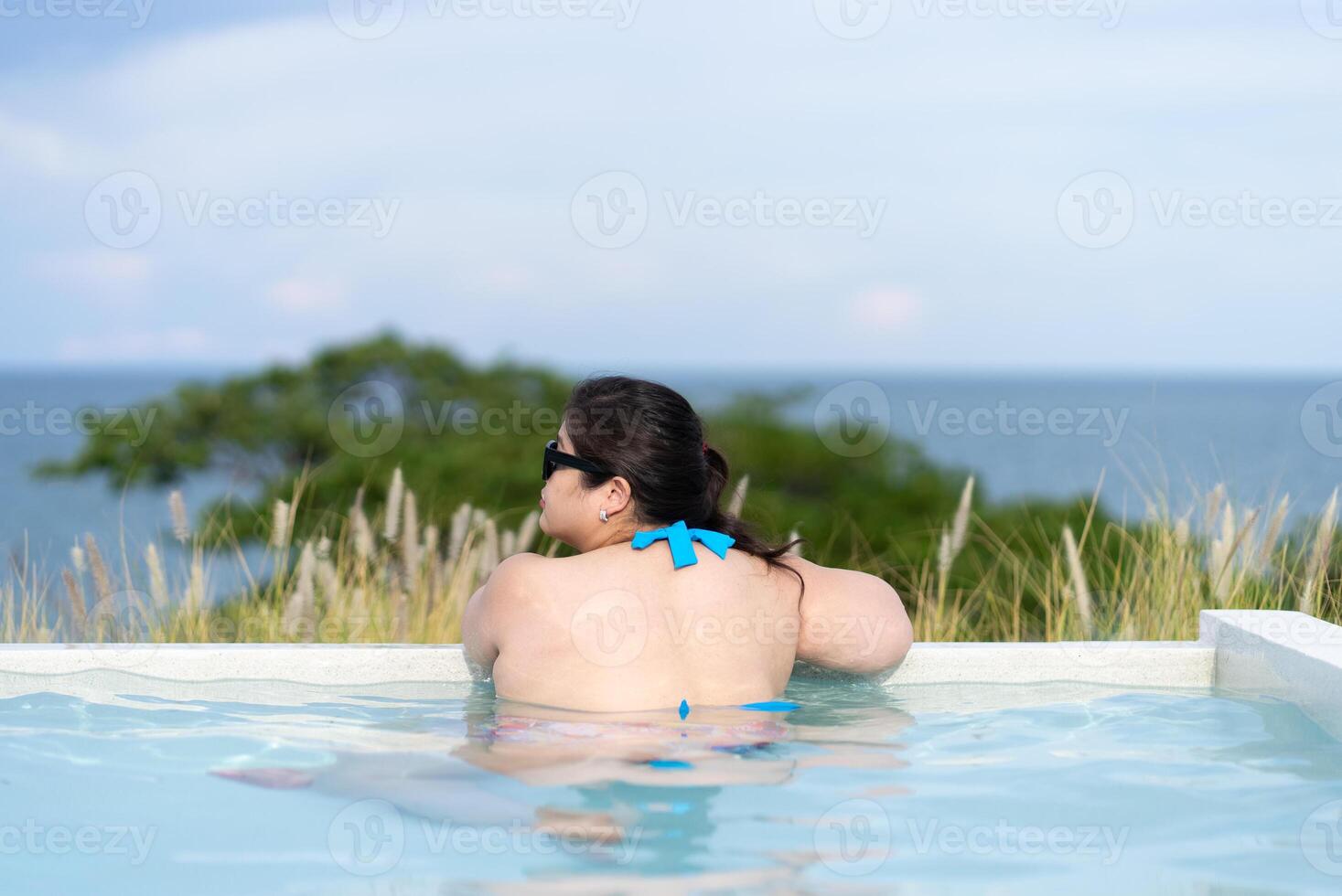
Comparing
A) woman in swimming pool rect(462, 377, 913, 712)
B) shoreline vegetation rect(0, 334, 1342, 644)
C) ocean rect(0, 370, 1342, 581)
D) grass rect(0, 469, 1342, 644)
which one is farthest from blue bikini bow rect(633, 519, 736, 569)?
grass rect(0, 469, 1342, 644)

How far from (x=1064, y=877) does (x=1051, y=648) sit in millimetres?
1445

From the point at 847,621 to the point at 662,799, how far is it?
898 millimetres

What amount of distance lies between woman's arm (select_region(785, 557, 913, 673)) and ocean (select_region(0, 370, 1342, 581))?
28.2 inches

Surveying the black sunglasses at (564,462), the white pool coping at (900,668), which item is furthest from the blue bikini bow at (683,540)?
the white pool coping at (900,668)

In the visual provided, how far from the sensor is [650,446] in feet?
9.82

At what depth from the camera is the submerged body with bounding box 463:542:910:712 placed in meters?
2.80

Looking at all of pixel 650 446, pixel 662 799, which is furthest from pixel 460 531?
pixel 662 799

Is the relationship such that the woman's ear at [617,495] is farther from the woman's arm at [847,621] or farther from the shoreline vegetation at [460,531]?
the shoreline vegetation at [460,531]

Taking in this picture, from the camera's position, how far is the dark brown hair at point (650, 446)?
→ 2994mm

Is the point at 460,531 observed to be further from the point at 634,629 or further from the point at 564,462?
the point at 634,629

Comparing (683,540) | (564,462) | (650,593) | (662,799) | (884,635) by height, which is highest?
(564,462)

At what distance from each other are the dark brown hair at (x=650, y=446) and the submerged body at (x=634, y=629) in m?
0.11

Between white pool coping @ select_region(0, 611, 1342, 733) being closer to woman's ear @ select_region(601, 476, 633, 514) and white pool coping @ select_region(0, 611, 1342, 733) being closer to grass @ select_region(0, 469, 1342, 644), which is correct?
grass @ select_region(0, 469, 1342, 644)

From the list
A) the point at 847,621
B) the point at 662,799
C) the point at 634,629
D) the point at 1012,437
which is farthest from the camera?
the point at 1012,437
